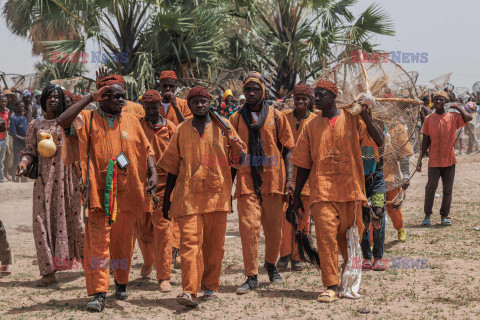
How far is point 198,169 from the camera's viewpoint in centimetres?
553

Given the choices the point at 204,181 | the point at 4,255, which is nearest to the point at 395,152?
the point at 204,181

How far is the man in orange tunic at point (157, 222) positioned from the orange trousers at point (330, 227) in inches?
62.5

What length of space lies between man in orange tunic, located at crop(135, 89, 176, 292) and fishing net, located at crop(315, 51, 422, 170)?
1.77m

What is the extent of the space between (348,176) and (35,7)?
12.4 meters

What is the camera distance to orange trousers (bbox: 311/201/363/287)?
5.63m

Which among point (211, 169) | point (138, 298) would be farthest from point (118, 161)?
point (138, 298)

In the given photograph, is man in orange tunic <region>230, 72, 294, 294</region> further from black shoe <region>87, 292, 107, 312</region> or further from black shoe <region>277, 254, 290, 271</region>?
black shoe <region>87, 292, 107, 312</region>

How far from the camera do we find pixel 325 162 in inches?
225

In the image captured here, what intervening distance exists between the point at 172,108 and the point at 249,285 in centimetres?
240

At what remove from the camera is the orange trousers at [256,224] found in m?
6.11

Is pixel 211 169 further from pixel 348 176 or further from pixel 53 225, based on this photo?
pixel 53 225

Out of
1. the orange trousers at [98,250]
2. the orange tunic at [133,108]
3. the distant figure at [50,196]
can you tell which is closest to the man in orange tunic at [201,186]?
the orange trousers at [98,250]

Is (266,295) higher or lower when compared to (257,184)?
lower

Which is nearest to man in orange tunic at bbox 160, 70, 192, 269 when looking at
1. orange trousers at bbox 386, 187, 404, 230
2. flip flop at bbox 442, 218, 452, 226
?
orange trousers at bbox 386, 187, 404, 230
